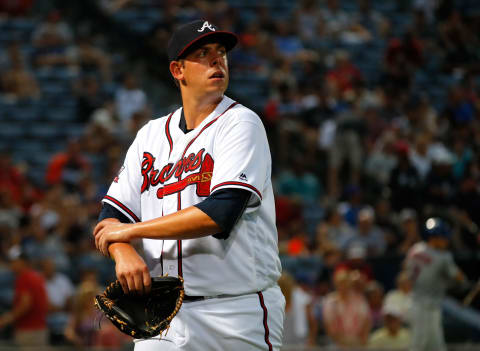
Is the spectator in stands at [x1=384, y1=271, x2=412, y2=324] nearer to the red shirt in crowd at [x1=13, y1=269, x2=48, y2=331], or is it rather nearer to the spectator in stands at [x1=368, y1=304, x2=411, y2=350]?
the spectator in stands at [x1=368, y1=304, x2=411, y2=350]

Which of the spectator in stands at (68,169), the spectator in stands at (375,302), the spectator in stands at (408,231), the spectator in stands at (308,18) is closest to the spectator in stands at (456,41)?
the spectator in stands at (308,18)

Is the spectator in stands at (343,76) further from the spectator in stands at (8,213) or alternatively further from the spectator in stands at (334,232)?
the spectator in stands at (8,213)

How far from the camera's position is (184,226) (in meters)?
2.84

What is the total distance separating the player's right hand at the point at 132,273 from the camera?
2875 millimetres

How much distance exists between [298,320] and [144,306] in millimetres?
5082

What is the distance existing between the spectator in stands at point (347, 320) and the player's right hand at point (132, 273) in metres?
5.45

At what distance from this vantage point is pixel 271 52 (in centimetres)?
1327

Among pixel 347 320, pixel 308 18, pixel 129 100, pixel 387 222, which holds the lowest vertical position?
pixel 347 320

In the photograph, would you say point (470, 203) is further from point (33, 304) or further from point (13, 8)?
point (13, 8)

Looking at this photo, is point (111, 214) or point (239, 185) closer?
point (239, 185)

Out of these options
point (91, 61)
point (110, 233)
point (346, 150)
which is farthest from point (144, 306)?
point (91, 61)

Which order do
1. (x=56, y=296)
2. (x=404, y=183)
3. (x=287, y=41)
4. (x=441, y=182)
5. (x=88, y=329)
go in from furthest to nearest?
(x=287, y=41)
(x=404, y=183)
(x=441, y=182)
(x=56, y=296)
(x=88, y=329)

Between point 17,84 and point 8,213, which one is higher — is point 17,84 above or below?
above

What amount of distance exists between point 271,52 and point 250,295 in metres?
10.5
